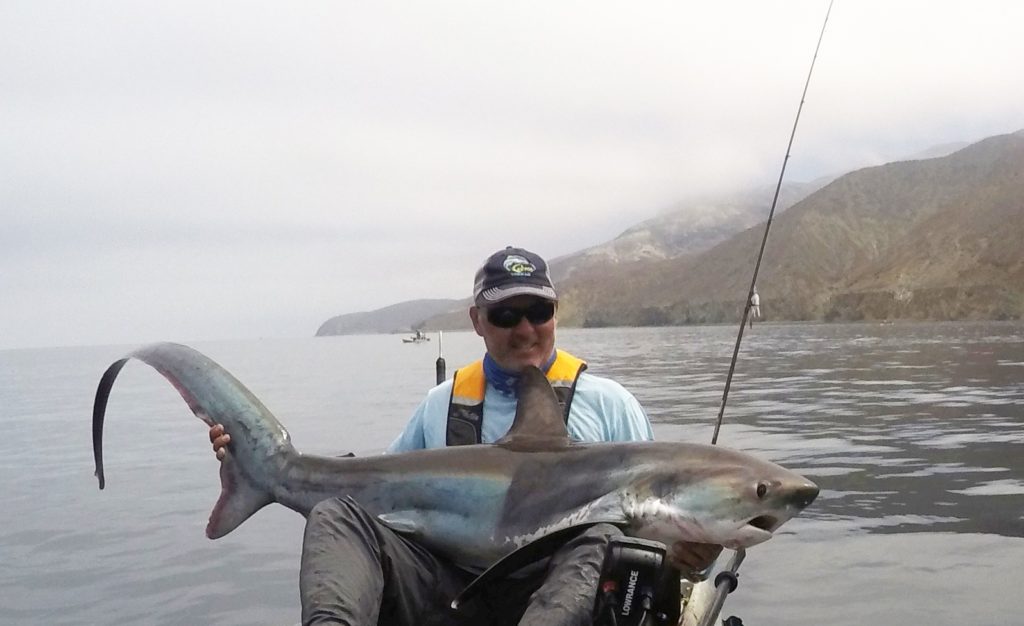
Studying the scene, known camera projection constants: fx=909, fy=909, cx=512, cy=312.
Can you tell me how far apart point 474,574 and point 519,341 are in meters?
1.35

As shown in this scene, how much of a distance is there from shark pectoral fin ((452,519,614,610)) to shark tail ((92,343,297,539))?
1.46 meters

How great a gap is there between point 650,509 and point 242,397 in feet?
7.33

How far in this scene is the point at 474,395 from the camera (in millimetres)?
5051

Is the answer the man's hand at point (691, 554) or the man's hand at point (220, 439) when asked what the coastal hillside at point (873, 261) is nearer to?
the man's hand at point (691, 554)

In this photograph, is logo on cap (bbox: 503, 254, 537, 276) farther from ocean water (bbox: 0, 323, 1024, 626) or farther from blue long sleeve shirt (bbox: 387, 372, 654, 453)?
ocean water (bbox: 0, 323, 1024, 626)

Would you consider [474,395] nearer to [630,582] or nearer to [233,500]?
[233,500]

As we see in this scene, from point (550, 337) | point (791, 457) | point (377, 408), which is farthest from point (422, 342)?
point (550, 337)

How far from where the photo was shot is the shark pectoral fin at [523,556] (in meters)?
3.62

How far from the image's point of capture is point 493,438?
493cm

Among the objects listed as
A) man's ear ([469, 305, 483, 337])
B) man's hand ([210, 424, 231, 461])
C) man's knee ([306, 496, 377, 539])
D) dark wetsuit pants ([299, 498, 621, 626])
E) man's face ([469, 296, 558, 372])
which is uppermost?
man's ear ([469, 305, 483, 337])

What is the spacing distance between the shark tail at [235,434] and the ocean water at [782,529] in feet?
14.9

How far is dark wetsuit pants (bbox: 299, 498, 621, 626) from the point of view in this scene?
331cm

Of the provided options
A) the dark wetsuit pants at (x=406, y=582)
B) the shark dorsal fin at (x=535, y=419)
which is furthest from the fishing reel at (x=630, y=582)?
the shark dorsal fin at (x=535, y=419)

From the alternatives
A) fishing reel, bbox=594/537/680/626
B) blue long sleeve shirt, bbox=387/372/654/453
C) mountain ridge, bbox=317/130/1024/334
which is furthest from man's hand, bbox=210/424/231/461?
mountain ridge, bbox=317/130/1024/334
